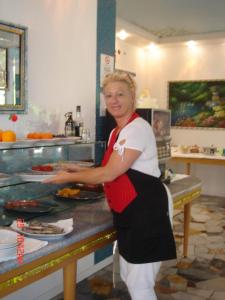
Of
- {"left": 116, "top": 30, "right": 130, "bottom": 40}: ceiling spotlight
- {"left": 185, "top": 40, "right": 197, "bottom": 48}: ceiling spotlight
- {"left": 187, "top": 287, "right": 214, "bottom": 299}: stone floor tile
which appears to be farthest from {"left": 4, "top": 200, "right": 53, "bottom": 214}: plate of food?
{"left": 185, "top": 40, "right": 197, "bottom": 48}: ceiling spotlight

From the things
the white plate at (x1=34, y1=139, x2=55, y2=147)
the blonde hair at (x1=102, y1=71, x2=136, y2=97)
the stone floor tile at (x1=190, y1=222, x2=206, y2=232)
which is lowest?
the stone floor tile at (x1=190, y1=222, x2=206, y2=232)

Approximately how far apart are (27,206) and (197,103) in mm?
5242

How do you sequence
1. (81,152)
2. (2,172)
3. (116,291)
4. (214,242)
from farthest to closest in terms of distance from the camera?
(214,242)
(116,291)
(81,152)
(2,172)

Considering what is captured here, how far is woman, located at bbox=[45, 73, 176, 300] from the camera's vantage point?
6.42 feet

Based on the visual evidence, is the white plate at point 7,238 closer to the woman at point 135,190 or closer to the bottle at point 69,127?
the woman at point 135,190

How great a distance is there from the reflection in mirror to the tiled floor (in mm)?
1469

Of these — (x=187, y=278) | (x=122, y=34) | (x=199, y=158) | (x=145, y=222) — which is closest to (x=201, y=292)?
(x=187, y=278)

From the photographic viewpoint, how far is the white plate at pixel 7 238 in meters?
1.50

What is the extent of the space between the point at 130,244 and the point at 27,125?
115cm

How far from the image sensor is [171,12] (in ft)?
17.3

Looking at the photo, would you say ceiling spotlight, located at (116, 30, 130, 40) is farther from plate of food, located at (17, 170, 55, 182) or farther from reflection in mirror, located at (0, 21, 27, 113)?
plate of food, located at (17, 170, 55, 182)

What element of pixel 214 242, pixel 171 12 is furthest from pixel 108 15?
pixel 214 242

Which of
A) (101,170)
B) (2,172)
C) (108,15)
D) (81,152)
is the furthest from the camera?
(108,15)

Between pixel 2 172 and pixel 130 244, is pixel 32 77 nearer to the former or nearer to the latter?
pixel 2 172
